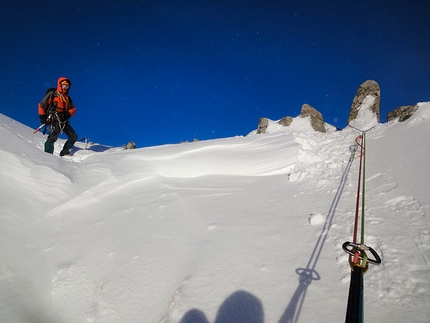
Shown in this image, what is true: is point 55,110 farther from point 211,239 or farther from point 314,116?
point 314,116

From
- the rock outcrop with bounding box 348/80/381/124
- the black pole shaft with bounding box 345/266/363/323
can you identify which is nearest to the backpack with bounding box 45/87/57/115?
the black pole shaft with bounding box 345/266/363/323

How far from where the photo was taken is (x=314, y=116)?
17.6 meters

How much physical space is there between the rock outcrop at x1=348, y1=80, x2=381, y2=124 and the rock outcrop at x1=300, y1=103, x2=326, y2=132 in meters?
2.26

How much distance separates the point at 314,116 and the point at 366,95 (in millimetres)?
3784

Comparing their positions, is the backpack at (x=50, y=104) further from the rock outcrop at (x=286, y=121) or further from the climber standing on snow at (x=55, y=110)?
the rock outcrop at (x=286, y=121)

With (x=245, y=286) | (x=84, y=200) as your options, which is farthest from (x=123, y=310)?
(x=84, y=200)

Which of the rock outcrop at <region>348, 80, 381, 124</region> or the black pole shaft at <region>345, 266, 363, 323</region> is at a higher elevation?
the rock outcrop at <region>348, 80, 381, 124</region>

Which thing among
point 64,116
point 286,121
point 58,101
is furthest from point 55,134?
point 286,121

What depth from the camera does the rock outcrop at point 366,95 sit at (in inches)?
586

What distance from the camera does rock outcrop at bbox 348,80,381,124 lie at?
14.9m

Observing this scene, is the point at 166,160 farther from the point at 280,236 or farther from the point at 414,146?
the point at 414,146

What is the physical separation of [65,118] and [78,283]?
6414mm

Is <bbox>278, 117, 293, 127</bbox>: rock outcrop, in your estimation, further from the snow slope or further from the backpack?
the backpack

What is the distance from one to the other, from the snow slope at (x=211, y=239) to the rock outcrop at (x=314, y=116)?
1150 centimetres
